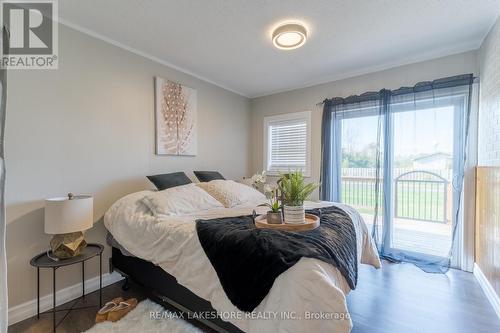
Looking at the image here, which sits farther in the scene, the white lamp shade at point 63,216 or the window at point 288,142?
the window at point 288,142

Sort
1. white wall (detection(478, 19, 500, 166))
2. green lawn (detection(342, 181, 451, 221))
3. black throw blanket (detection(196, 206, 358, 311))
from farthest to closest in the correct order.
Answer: green lawn (detection(342, 181, 451, 221)) → white wall (detection(478, 19, 500, 166)) → black throw blanket (detection(196, 206, 358, 311))

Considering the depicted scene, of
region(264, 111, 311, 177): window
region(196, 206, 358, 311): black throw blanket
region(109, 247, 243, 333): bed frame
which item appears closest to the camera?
region(196, 206, 358, 311): black throw blanket

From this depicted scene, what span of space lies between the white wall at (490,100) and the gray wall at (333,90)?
242 millimetres

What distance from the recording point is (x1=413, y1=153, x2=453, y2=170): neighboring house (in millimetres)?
2748

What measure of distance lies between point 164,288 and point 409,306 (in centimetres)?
209

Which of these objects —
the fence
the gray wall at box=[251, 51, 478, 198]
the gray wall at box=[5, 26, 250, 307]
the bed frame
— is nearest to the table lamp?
the gray wall at box=[5, 26, 250, 307]

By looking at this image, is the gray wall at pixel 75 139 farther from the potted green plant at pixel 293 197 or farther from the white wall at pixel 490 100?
the white wall at pixel 490 100

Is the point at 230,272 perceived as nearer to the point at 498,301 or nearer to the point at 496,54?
the point at 498,301

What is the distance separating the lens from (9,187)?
1849 mm

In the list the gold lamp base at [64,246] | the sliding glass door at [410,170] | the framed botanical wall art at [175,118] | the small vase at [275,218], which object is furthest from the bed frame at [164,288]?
the sliding glass door at [410,170]

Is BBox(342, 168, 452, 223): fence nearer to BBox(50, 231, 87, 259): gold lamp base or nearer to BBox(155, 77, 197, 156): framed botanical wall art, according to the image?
BBox(155, 77, 197, 156): framed botanical wall art

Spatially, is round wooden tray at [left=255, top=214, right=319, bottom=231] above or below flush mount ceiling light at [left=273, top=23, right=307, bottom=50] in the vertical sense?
below

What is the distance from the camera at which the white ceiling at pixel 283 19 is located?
195cm

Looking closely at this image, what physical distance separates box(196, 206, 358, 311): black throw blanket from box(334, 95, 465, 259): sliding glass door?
185 centimetres
